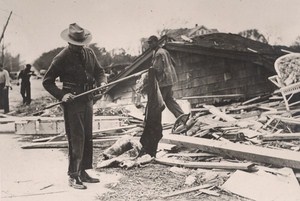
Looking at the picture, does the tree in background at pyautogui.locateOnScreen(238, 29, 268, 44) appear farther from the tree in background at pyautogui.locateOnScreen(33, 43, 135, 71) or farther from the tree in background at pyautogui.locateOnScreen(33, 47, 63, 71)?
the tree in background at pyautogui.locateOnScreen(33, 47, 63, 71)

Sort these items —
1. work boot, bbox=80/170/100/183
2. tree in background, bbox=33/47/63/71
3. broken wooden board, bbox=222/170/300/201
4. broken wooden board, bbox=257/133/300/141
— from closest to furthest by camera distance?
1. broken wooden board, bbox=222/170/300/201
2. work boot, bbox=80/170/100/183
3. tree in background, bbox=33/47/63/71
4. broken wooden board, bbox=257/133/300/141

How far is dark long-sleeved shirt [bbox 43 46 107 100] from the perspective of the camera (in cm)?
344

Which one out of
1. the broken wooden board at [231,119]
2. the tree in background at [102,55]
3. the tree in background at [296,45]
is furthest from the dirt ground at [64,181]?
the tree in background at [296,45]

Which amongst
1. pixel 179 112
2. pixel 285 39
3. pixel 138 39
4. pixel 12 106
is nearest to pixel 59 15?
pixel 138 39

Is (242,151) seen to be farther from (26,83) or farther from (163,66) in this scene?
(26,83)

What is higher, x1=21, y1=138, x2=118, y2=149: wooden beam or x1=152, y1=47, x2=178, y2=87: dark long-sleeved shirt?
x1=152, y1=47, x2=178, y2=87: dark long-sleeved shirt

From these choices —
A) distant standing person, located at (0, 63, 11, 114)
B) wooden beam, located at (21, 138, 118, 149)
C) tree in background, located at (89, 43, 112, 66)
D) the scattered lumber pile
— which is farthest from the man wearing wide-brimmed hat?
distant standing person, located at (0, 63, 11, 114)

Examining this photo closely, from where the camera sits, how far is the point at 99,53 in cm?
399

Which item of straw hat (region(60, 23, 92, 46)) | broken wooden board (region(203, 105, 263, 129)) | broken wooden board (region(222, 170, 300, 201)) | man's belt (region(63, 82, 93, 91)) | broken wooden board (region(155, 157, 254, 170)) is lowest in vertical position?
broken wooden board (region(222, 170, 300, 201))

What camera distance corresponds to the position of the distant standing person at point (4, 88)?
4.47 m

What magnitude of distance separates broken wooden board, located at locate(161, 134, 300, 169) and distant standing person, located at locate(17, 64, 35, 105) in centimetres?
160

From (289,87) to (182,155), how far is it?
5.98ft

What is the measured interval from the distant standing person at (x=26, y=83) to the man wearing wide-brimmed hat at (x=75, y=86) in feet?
2.56

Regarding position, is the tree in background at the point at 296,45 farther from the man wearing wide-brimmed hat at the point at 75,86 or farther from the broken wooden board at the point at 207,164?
the man wearing wide-brimmed hat at the point at 75,86
